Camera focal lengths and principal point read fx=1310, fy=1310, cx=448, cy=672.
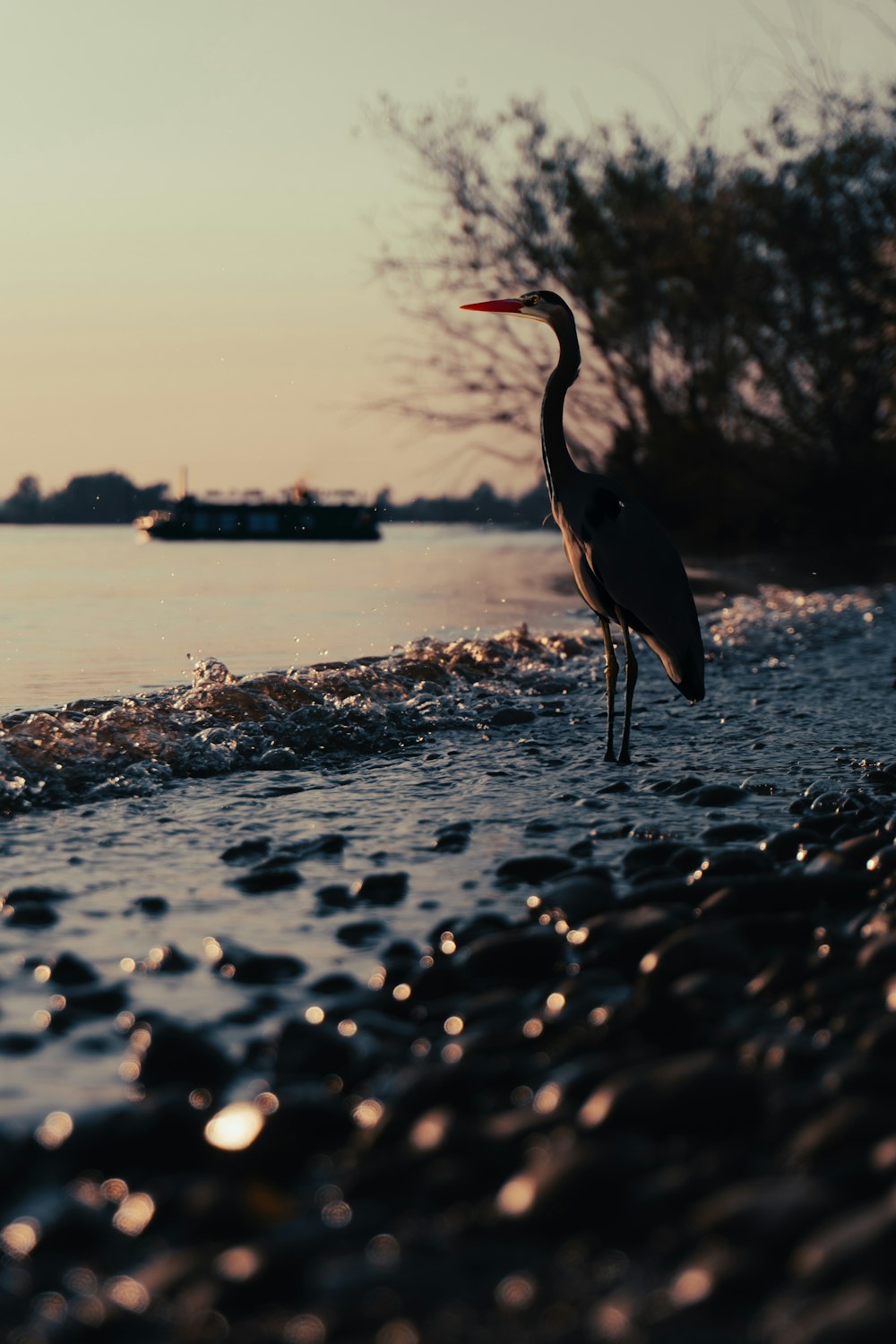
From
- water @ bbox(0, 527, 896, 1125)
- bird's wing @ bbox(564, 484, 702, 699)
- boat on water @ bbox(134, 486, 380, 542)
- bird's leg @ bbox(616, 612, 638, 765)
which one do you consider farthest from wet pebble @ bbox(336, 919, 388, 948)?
boat on water @ bbox(134, 486, 380, 542)

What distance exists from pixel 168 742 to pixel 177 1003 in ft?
11.5

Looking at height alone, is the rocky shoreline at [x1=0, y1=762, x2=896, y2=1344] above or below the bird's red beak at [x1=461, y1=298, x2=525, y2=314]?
below

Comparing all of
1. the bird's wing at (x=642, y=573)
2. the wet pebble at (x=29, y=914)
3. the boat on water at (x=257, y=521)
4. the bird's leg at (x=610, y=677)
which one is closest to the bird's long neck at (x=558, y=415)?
the bird's wing at (x=642, y=573)

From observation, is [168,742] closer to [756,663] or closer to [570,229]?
[756,663]

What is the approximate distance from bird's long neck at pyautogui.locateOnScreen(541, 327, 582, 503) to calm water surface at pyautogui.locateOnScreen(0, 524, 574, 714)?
3.79 m

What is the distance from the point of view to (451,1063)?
248 centimetres

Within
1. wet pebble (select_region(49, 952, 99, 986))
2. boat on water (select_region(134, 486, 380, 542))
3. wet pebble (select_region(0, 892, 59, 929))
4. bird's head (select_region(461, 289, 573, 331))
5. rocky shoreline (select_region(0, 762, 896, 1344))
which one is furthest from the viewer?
boat on water (select_region(134, 486, 380, 542))

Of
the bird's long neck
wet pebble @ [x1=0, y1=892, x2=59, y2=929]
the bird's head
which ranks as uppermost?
the bird's head

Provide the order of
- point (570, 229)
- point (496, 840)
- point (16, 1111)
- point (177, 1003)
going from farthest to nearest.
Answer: point (570, 229) → point (496, 840) → point (177, 1003) → point (16, 1111)

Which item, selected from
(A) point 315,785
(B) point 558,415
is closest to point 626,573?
(B) point 558,415

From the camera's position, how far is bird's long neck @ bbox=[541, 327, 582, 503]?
668 cm

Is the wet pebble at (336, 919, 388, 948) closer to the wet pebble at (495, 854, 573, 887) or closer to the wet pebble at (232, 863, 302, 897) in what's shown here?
the wet pebble at (232, 863, 302, 897)

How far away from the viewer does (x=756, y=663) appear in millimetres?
11031

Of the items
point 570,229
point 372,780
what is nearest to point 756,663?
point 372,780
